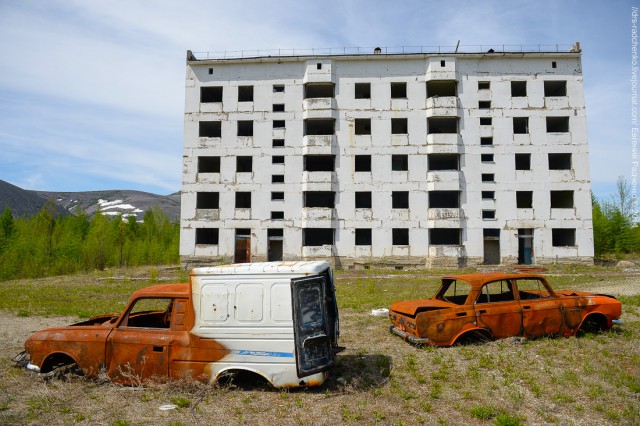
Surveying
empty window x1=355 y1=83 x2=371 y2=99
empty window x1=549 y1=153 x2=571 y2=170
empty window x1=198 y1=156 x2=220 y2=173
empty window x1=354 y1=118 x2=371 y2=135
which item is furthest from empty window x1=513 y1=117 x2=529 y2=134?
empty window x1=198 y1=156 x2=220 y2=173

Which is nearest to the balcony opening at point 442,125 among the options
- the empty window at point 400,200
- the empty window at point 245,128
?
the empty window at point 400,200

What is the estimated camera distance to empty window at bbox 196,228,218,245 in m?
34.8

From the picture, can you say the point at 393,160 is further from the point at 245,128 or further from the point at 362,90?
the point at 245,128

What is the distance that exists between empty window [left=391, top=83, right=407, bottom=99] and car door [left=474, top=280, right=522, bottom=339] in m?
29.4

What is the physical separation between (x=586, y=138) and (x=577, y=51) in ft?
24.6

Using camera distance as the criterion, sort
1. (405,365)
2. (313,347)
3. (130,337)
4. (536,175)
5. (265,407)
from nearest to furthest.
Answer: (265,407)
(313,347)
(130,337)
(405,365)
(536,175)

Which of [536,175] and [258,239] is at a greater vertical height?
[536,175]

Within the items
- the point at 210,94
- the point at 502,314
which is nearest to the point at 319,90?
the point at 210,94

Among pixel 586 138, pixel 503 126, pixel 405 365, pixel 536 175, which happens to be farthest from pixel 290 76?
pixel 405 365

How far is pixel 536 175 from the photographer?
1277 inches

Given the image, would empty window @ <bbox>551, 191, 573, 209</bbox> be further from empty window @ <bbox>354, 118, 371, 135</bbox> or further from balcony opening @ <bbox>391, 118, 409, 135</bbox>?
empty window @ <bbox>354, 118, 371, 135</bbox>

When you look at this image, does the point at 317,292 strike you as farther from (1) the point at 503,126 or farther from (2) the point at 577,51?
(2) the point at 577,51

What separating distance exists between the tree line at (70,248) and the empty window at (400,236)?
Result: 91.9 feet

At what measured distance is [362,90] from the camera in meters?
35.3
